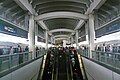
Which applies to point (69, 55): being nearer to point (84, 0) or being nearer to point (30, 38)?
point (30, 38)

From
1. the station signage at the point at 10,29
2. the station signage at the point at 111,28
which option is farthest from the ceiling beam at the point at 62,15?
the station signage at the point at 111,28

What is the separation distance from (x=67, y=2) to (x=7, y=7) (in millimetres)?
7365

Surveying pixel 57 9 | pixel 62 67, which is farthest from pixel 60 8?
pixel 62 67

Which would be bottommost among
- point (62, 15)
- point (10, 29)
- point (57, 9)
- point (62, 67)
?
point (62, 67)

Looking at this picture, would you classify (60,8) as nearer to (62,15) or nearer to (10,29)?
(62,15)

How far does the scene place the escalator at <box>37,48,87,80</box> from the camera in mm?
23734

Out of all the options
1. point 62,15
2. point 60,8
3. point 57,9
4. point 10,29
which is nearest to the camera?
point 10,29

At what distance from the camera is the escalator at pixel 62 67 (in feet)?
77.9

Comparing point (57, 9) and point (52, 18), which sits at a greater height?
point (57, 9)

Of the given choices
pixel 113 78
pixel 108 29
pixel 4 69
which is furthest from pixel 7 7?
pixel 113 78

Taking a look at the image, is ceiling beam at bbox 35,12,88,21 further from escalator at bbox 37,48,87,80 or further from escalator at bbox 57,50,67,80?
escalator at bbox 57,50,67,80

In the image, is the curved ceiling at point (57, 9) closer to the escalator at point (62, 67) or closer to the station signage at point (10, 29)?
the station signage at point (10, 29)

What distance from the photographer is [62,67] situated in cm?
2752

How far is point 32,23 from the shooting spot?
2072 cm
